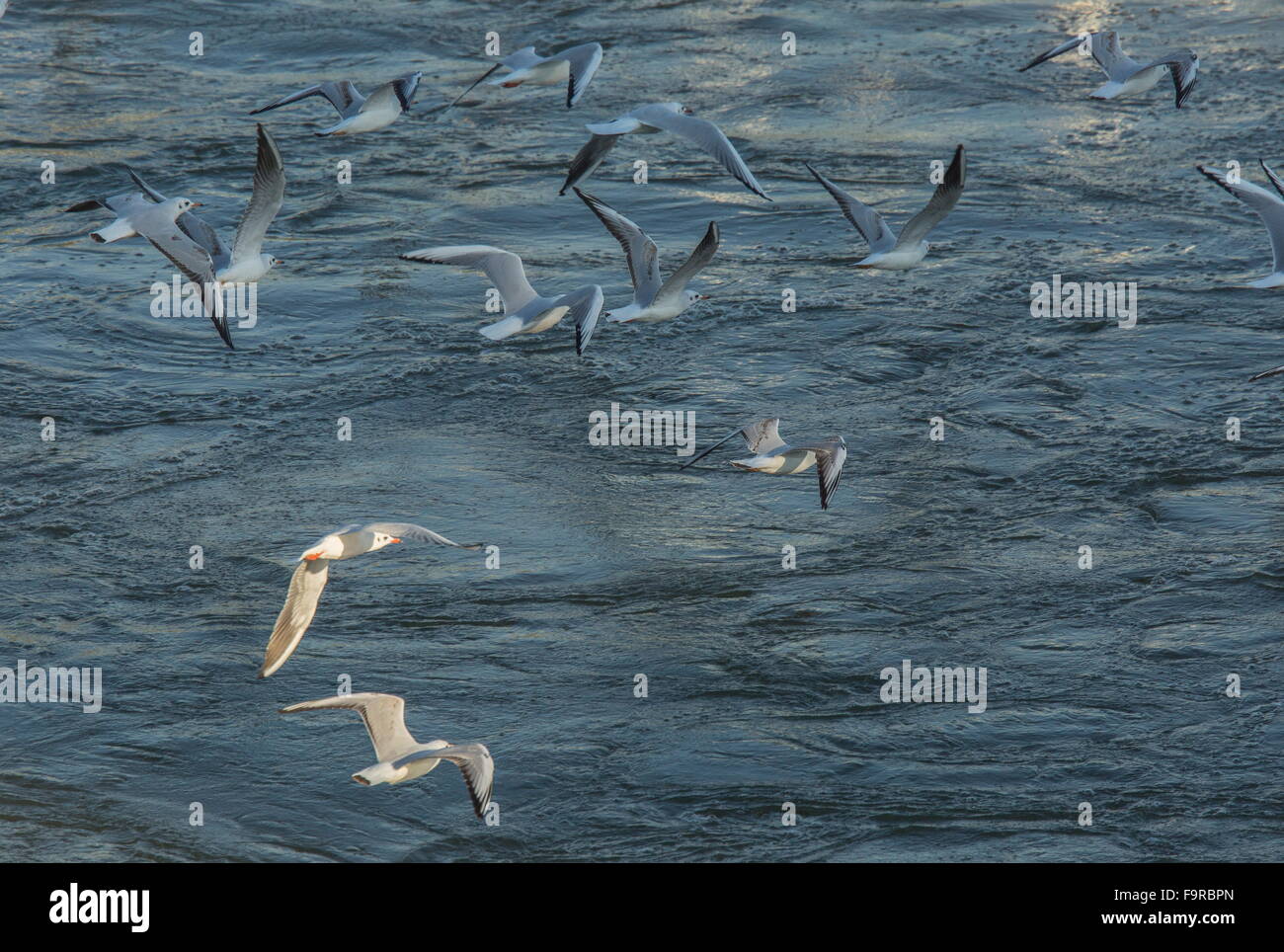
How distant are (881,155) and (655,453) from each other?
6614mm

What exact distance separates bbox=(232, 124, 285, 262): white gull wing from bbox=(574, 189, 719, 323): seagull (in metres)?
1.89

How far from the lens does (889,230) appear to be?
12.0 meters

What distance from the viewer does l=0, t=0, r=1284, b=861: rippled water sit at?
8.71 meters

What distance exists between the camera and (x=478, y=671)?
9.69 meters

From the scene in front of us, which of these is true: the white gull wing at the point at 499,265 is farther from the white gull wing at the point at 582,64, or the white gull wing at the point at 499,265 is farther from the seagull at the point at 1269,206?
the seagull at the point at 1269,206

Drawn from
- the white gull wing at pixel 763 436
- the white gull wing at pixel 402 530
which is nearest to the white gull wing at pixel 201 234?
the white gull wing at pixel 763 436

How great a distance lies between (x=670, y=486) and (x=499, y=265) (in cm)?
180

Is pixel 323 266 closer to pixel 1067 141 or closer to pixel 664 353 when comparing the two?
pixel 664 353

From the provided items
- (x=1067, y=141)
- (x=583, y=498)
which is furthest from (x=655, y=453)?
(x=1067, y=141)

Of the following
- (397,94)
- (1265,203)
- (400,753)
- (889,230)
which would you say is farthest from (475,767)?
(1265,203)

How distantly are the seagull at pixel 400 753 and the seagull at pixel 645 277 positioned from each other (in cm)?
425

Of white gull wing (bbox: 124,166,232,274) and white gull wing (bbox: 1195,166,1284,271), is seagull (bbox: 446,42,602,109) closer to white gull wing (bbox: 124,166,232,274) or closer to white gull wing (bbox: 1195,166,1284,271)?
white gull wing (bbox: 124,166,232,274)

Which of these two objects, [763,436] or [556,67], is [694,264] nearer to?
[763,436]

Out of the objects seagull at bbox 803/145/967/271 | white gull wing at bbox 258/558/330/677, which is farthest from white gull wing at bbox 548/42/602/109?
white gull wing at bbox 258/558/330/677
